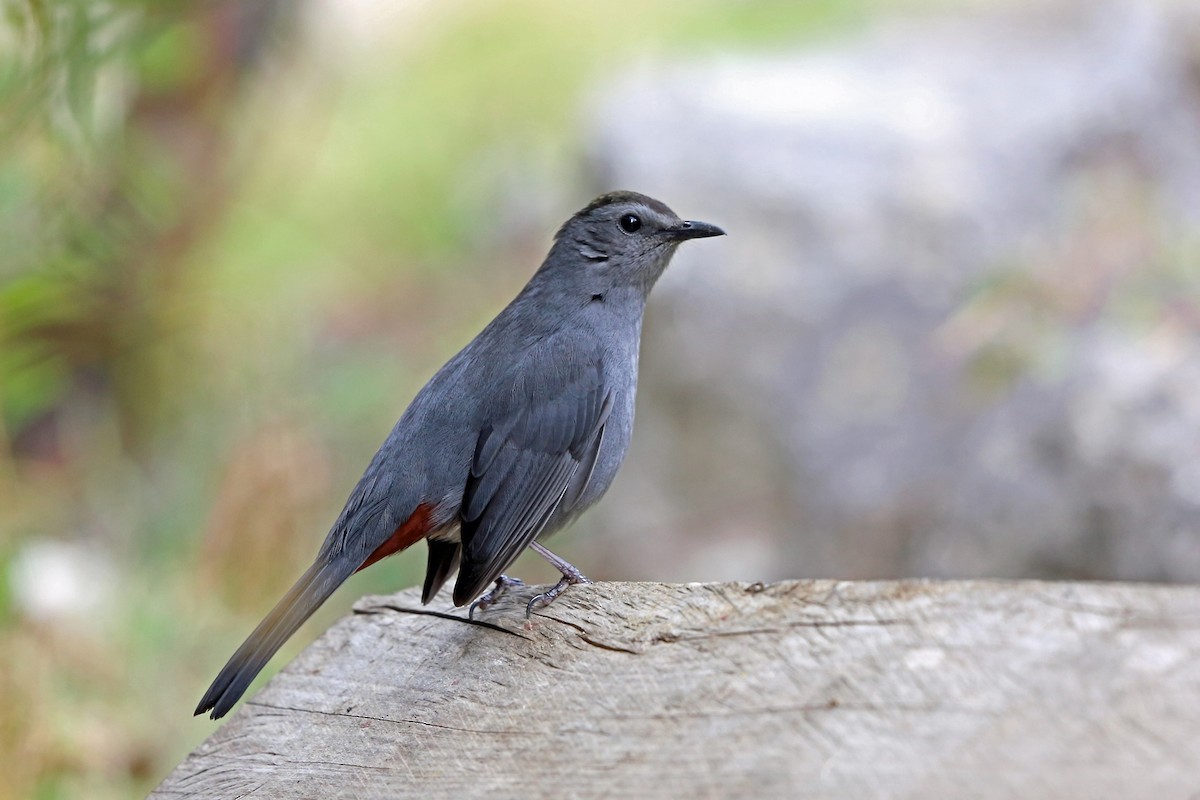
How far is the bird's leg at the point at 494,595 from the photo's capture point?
8.93 feet

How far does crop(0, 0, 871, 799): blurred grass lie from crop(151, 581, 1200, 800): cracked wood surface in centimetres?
219

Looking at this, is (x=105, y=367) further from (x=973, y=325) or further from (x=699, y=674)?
(x=699, y=674)

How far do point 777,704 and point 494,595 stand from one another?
1.34 metres

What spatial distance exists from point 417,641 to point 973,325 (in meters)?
4.33

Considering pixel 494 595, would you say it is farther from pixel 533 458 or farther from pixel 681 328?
pixel 681 328

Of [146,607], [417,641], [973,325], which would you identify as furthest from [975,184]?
[417,641]

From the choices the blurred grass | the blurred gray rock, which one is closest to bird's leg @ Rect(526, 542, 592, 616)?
the blurred grass

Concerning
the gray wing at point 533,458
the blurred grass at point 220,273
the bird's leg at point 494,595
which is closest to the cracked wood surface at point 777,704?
the bird's leg at point 494,595

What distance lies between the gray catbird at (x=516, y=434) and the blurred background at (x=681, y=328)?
1536mm

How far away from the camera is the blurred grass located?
448 centimetres

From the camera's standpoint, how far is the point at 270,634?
8.72 feet

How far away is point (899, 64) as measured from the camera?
8.51 meters

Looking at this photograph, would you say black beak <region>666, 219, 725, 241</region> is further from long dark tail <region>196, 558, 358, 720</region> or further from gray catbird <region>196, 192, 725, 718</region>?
long dark tail <region>196, 558, 358, 720</region>

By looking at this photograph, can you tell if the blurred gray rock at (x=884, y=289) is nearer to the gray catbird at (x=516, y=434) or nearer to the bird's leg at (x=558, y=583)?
the gray catbird at (x=516, y=434)
